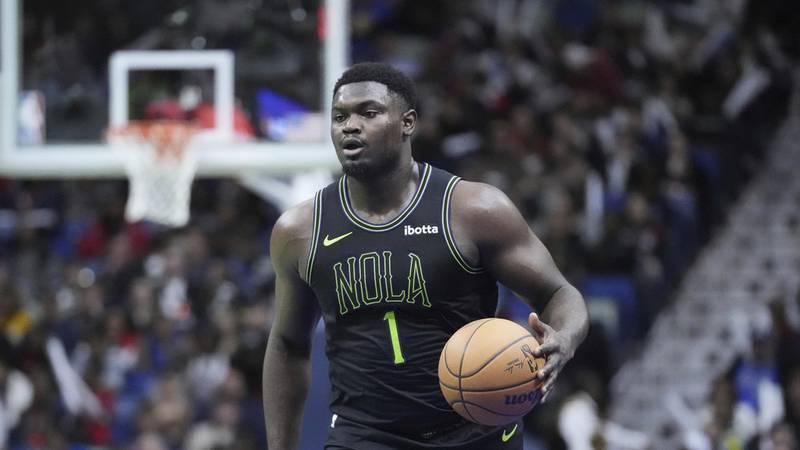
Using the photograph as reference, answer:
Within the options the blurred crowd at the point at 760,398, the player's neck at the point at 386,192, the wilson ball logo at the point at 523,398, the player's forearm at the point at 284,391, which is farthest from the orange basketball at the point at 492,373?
the blurred crowd at the point at 760,398

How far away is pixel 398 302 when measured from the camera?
4.58 m

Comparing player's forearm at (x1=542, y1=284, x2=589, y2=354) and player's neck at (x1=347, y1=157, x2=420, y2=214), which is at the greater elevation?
player's neck at (x1=347, y1=157, x2=420, y2=214)

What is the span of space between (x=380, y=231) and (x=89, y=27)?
6.06 metres

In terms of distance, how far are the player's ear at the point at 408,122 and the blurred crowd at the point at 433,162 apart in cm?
507

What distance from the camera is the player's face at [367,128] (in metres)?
4.59

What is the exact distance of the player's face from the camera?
4.59 m

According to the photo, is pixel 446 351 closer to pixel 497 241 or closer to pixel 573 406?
pixel 497 241

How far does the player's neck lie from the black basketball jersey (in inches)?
2.0

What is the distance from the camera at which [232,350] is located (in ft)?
37.3

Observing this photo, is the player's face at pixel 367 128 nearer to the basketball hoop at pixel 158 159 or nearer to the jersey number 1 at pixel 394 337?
the jersey number 1 at pixel 394 337

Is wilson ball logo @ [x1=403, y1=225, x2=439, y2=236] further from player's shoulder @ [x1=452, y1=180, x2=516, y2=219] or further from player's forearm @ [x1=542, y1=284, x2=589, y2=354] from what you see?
player's forearm @ [x1=542, y1=284, x2=589, y2=354]

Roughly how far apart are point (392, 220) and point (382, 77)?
1.61ft

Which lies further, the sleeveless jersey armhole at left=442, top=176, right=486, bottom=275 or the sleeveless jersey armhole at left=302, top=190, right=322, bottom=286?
the sleeveless jersey armhole at left=302, top=190, right=322, bottom=286

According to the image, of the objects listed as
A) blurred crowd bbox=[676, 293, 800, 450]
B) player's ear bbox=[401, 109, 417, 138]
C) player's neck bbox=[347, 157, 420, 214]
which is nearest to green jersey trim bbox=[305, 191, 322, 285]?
player's neck bbox=[347, 157, 420, 214]
